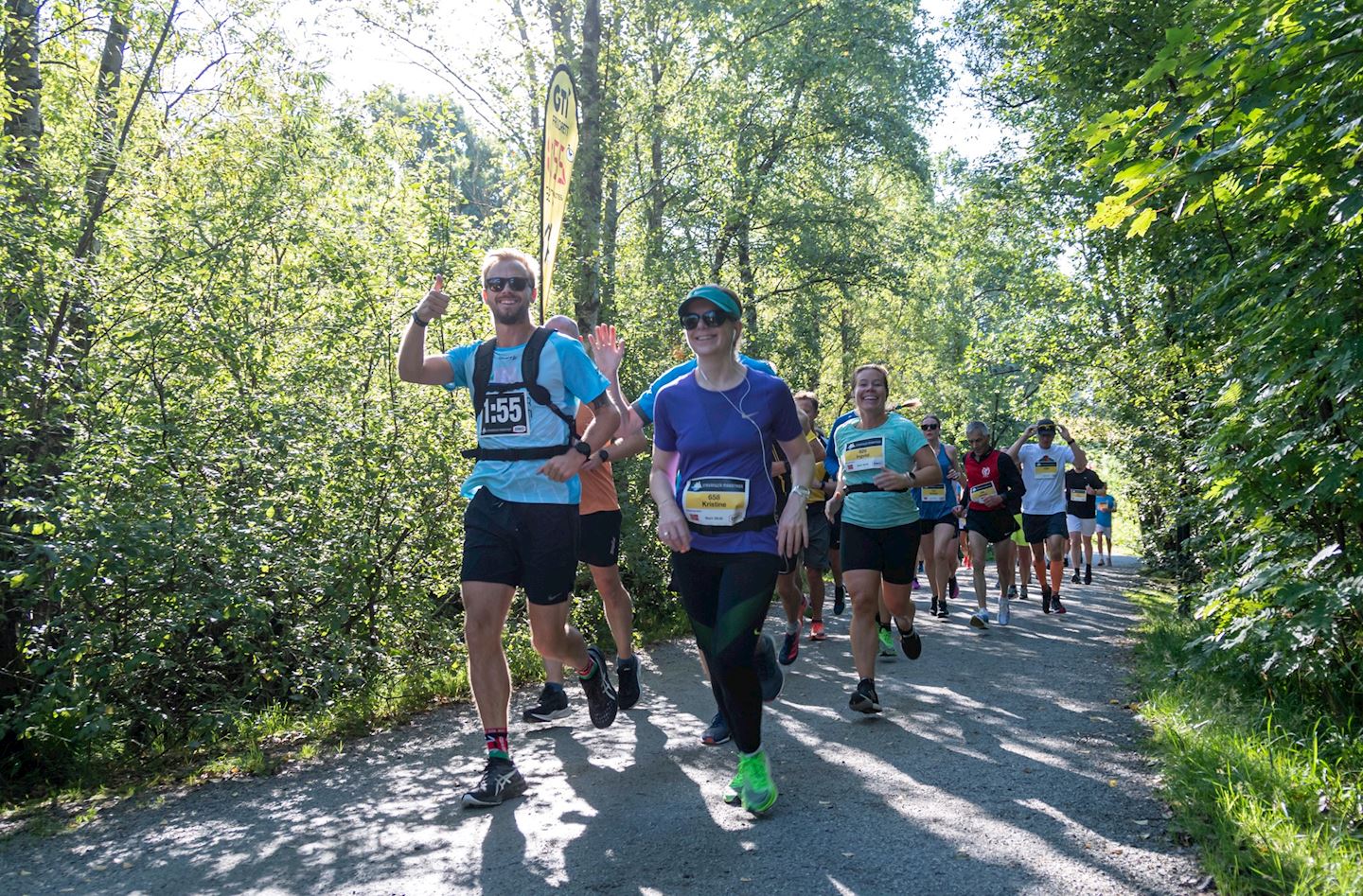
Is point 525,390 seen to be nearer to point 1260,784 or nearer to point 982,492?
point 1260,784

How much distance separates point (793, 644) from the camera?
859 cm

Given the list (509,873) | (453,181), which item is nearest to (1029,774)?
(509,873)

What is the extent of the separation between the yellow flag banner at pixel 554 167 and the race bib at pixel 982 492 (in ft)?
21.4

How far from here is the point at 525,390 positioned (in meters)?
5.21

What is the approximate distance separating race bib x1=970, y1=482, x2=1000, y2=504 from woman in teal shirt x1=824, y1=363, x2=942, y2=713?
4.62 metres

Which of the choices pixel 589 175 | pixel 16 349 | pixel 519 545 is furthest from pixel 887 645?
pixel 589 175

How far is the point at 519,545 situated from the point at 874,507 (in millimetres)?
2652

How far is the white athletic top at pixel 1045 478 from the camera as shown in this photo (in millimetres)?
13328

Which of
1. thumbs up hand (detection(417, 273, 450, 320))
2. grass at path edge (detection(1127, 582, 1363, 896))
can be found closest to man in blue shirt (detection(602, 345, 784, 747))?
thumbs up hand (detection(417, 273, 450, 320))

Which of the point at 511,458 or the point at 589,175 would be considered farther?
the point at 589,175

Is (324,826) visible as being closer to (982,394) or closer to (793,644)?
(793,644)

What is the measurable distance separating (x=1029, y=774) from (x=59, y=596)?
483cm

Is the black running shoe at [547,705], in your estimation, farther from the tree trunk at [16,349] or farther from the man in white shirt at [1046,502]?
the man in white shirt at [1046,502]

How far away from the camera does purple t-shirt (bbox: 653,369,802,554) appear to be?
4.70 m
